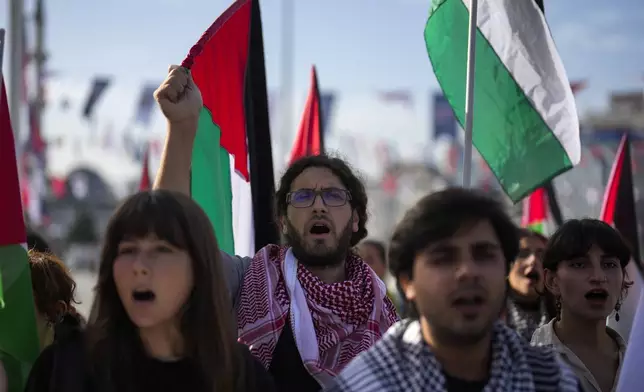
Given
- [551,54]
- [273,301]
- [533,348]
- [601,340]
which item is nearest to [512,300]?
[551,54]

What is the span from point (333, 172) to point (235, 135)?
3.18 ft

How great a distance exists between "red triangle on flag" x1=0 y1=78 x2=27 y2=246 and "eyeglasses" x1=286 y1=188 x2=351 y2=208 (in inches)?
37.0

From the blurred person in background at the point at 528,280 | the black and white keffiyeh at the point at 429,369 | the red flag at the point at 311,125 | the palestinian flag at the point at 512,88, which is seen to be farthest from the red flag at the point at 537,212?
the black and white keffiyeh at the point at 429,369

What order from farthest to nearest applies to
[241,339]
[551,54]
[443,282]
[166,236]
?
[551,54] < [241,339] < [166,236] < [443,282]

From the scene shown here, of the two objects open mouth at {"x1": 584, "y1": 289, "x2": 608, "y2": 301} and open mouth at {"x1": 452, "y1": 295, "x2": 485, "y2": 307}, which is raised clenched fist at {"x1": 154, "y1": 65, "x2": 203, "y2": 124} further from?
open mouth at {"x1": 584, "y1": 289, "x2": 608, "y2": 301}

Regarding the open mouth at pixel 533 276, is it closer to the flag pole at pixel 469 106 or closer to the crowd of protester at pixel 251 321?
the flag pole at pixel 469 106

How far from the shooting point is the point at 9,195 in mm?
2781

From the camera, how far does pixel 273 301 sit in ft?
9.71

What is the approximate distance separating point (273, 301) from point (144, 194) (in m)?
0.85

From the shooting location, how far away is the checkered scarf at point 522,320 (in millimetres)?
4066

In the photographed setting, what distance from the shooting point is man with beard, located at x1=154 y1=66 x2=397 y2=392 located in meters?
2.87

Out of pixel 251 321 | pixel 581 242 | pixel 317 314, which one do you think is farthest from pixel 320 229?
pixel 581 242

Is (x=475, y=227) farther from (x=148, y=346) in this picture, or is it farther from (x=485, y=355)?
(x=148, y=346)

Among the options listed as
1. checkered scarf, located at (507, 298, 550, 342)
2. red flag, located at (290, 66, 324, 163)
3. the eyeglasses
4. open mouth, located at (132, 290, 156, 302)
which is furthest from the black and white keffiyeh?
red flag, located at (290, 66, 324, 163)
